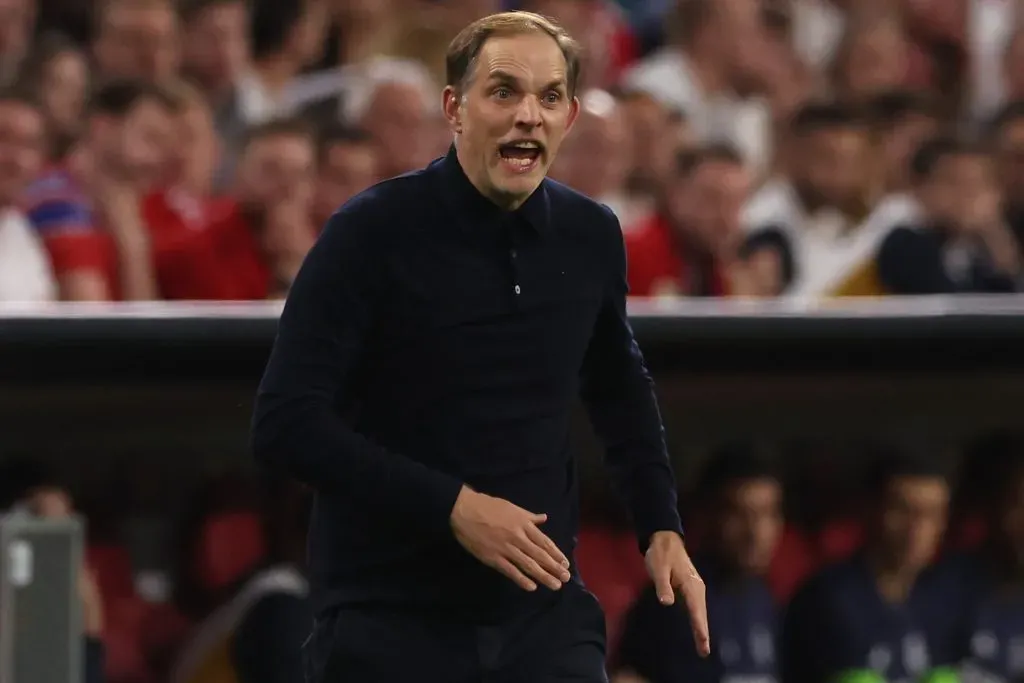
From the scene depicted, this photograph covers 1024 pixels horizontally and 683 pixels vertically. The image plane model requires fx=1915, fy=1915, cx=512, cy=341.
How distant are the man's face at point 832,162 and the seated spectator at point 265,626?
198 centimetres

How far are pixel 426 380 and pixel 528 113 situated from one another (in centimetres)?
37

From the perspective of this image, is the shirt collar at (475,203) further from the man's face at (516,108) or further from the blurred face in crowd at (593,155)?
the blurred face in crowd at (593,155)

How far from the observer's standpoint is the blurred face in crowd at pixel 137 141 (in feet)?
16.4

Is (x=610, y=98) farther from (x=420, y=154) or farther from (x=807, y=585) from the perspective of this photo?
(x=807, y=585)

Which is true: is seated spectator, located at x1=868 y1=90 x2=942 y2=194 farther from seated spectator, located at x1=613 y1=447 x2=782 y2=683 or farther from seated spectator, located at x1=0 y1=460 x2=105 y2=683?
seated spectator, located at x1=0 y1=460 x2=105 y2=683

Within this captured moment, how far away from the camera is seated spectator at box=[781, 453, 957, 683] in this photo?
196 inches

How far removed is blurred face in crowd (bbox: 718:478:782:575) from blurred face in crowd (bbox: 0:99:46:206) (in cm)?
198

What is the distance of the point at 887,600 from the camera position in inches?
201

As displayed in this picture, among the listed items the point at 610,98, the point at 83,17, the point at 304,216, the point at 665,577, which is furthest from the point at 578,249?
the point at 83,17

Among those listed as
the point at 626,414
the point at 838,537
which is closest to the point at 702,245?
the point at 838,537

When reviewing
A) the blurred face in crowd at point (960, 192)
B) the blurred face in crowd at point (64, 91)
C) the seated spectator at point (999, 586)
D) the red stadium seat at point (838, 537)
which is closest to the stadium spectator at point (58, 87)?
the blurred face in crowd at point (64, 91)

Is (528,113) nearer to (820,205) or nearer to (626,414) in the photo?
(626,414)

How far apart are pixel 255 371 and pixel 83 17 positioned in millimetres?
1737

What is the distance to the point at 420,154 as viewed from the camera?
18.1 ft
